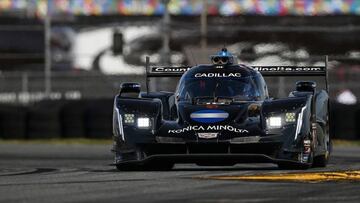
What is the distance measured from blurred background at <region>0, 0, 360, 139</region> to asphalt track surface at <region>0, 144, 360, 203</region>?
8.76 m

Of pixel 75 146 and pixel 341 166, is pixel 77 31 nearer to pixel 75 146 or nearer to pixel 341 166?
pixel 75 146

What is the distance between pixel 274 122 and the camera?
11492mm

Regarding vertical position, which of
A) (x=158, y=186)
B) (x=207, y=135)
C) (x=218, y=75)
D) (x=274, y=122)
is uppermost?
(x=218, y=75)

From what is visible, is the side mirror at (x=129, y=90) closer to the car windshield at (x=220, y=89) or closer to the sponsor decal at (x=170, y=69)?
the car windshield at (x=220, y=89)

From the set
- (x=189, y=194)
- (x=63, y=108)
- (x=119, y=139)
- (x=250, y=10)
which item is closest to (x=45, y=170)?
(x=119, y=139)

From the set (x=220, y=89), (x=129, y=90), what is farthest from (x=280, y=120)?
(x=129, y=90)

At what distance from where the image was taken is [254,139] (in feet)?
37.2

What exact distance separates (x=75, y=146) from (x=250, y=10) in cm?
931

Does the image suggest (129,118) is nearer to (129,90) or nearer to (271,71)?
(129,90)

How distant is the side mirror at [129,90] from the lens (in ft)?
41.7

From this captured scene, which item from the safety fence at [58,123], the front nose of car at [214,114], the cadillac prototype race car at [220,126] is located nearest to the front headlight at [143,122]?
the cadillac prototype race car at [220,126]

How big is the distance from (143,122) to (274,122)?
53.0 inches

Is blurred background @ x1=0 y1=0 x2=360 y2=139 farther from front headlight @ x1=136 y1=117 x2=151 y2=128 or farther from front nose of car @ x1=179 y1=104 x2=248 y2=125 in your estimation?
front nose of car @ x1=179 y1=104 x2=248 y2=125

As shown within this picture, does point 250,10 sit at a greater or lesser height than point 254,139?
greater
